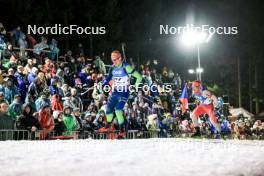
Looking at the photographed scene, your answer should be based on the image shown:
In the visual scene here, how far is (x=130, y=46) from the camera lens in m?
28.5

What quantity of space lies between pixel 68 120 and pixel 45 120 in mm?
795

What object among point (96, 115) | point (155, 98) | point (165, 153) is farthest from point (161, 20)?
point (165, 153)

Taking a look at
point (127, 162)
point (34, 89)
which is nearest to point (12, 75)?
point (34, 89)

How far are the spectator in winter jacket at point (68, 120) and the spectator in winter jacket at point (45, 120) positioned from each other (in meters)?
0.55

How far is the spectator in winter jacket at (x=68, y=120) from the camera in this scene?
39.2 feet

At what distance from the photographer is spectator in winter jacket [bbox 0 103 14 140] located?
34.8ft

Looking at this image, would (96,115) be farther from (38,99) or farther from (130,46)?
(130,46)

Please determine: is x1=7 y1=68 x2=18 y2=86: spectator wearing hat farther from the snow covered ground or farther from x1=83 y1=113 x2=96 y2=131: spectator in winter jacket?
the snow covered ground

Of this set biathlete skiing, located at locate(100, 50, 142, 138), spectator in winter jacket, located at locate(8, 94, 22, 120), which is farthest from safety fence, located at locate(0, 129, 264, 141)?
biathlete skiing, located at locate(100, 50, 142, 138)

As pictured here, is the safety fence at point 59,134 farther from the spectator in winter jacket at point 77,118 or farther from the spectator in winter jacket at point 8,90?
the spectator in winter jacket at point 8,90

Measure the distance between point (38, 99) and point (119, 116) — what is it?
2587 millimetres

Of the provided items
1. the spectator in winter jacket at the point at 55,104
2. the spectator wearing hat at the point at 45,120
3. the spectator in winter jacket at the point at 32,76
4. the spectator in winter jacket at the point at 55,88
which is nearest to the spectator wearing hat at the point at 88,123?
the spectator in winter jacket at the point at 55,104

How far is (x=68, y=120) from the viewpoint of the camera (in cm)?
1198

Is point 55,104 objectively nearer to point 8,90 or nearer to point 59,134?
point 59,134
